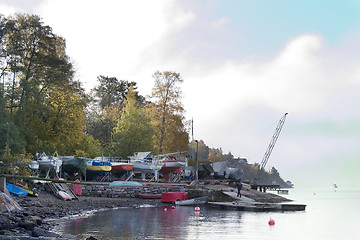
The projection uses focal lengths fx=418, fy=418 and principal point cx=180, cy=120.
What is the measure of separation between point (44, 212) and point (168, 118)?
3979cm

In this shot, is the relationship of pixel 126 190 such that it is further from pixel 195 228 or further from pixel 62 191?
pixel 195 228

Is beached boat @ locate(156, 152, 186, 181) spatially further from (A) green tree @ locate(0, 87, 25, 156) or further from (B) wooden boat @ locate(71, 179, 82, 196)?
(A) green tree @ locate(0, 87, 25, 156)

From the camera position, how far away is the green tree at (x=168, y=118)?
66.6 meters

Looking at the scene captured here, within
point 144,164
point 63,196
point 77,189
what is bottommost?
point 63,196

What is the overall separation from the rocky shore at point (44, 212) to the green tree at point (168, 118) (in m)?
20.8

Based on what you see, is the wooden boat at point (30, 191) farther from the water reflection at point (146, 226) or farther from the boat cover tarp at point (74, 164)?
the boat cover tarp at point (74, 164)

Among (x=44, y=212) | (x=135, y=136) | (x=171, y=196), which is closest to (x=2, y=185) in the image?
(x=44, y=212)

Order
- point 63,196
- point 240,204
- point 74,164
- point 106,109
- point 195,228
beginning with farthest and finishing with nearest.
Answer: point 106,109 < point 74,164 < point 240,204 < point 63,196 < point 195,228

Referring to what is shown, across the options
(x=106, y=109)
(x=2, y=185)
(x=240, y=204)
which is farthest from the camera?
(x=106, y=109)

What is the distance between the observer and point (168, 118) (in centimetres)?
6688

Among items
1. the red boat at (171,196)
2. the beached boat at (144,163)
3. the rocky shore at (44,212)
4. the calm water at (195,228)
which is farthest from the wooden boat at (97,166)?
the calm water at (195,228)

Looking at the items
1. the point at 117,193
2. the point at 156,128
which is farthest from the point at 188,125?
the point at 117,193

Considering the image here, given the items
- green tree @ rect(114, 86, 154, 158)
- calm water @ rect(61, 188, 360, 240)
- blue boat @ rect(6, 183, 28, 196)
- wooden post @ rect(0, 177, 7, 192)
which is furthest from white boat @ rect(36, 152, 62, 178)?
green tree @ rect(114, 86, 154, 158)

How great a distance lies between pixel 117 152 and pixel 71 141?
13261mm
